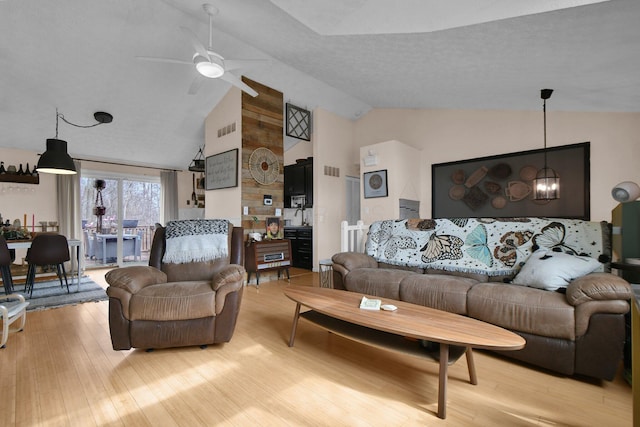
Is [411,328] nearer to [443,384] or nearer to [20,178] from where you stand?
[443,384]

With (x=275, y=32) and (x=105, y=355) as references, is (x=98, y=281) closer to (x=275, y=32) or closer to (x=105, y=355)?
(x=105, y=355)

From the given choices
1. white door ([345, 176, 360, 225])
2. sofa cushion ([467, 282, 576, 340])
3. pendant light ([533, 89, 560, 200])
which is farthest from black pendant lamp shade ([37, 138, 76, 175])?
pendant light ([533, 89, 560, 200])

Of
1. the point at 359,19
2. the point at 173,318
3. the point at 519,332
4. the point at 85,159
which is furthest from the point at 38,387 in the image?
the point at 85,159

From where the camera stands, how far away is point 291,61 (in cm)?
377

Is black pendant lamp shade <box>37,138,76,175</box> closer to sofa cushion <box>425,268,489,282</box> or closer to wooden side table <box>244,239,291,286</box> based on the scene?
wooden side table <box>244,239,291,286</box>

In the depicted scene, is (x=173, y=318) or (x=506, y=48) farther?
(x=506, y=48)

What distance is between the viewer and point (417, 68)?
317cm

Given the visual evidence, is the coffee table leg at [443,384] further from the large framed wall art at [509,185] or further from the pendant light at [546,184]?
the large framed wall art at [509,185]

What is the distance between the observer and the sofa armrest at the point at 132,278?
209 cm

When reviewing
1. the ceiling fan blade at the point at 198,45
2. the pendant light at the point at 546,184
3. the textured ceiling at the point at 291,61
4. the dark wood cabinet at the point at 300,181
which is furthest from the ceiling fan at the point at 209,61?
the pendant light at the point at 546,184

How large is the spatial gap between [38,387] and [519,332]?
118 inches

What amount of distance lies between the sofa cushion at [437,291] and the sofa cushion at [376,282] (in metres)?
0.08

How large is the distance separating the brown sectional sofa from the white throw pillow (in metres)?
0.07

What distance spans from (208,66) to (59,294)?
3.58 metres
